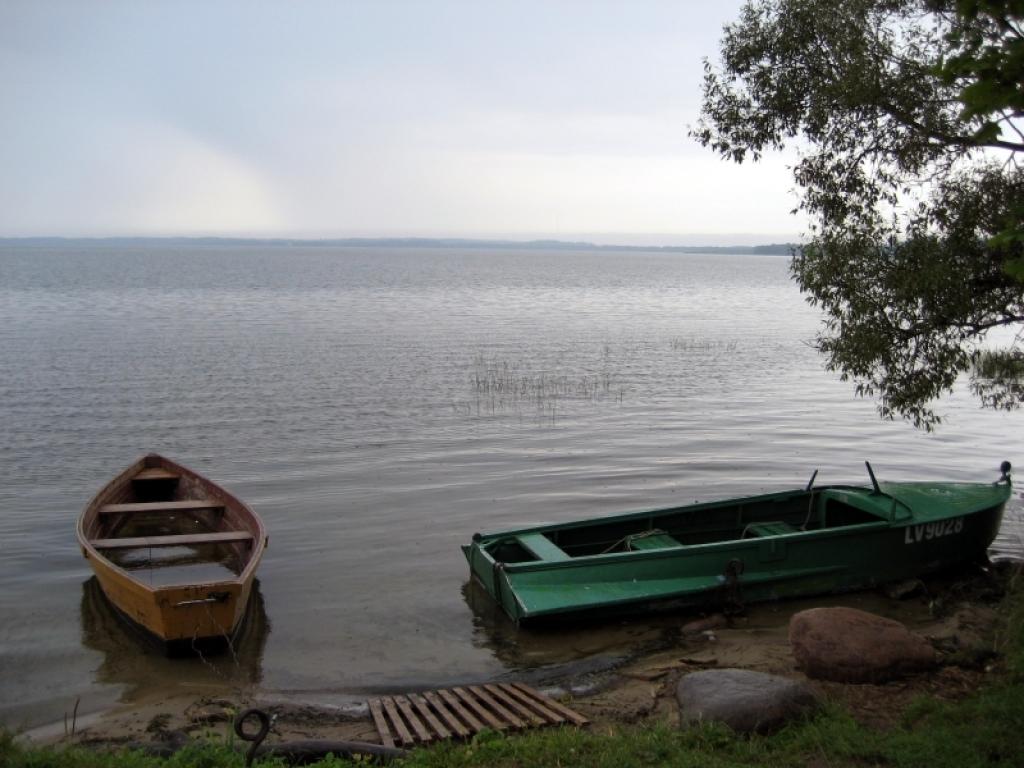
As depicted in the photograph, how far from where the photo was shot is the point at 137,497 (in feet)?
50.8

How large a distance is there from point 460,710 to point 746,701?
2.53 meters

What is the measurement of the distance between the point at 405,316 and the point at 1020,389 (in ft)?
133

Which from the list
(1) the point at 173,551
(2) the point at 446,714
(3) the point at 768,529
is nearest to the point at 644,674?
(2) the point at 446,714

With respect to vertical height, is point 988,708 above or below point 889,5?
below

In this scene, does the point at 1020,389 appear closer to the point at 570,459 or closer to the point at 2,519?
the point at 570,459

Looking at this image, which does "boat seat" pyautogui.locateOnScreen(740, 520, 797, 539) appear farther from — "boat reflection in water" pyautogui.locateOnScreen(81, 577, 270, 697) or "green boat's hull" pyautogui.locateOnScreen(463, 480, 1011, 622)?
"boat reflection in water" pyautogui.locateOnScreen(81, 577, 270, 697)

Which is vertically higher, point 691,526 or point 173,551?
point 691,526

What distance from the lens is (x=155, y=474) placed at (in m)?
15.7

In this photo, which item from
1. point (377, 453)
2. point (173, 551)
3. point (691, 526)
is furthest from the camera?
point (377, 453)

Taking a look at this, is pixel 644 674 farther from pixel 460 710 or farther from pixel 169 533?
pixel 169 533

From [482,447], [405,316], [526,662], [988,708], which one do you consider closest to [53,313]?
[405,316]

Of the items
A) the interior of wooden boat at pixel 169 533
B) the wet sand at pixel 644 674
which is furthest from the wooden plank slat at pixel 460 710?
the interior of wooden boat at pixel 169 533

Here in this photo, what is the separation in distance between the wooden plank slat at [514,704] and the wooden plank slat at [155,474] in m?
8.94

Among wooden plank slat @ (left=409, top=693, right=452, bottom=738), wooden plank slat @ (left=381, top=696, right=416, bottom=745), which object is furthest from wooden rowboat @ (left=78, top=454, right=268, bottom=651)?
wooden plank slat @ (left=409, top=693, right=452, bottom=738)
